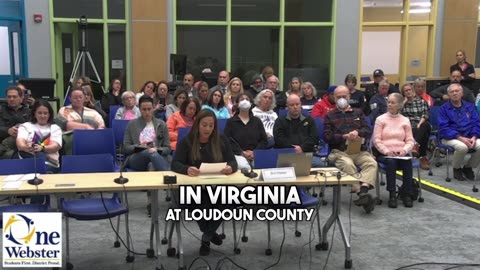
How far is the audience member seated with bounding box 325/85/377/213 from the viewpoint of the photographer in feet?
19.5

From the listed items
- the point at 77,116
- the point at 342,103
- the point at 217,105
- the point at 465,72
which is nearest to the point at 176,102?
the point at 217,105

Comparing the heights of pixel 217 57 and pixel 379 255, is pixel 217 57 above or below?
above

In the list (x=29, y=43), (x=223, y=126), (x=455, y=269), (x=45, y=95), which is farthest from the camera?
(x=29, y=43)

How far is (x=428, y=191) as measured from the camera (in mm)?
6887

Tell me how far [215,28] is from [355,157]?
18.4 ft

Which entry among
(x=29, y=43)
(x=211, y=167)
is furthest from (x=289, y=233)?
(x=29, y=43)

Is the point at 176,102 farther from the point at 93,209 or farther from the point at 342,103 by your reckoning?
the point at 93,209

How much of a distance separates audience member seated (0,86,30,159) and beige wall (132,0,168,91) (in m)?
3.97

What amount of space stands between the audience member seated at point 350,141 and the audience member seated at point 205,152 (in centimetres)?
190

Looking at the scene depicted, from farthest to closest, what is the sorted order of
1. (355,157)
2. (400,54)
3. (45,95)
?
(400,54) < (45,95) < (355,157)

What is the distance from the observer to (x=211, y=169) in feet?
14.4

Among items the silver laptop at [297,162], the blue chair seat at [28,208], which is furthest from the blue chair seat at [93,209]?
the silver laptop at [297,162]

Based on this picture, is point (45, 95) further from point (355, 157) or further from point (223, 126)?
point (355, 157)

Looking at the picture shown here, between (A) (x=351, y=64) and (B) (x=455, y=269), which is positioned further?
(A) (x=351, y=64)
